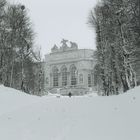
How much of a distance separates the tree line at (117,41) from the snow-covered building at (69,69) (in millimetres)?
47863

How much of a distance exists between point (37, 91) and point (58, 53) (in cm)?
3980

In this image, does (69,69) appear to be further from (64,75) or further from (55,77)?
→ (55,77)

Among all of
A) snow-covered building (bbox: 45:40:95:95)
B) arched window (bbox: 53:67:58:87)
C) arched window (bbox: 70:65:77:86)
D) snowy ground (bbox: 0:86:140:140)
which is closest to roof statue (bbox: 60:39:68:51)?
snow-covered building (bbox: 45:40:95:95)

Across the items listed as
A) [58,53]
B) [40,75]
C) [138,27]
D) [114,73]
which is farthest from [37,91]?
[58,53]

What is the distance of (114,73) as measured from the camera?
37219 millimetres

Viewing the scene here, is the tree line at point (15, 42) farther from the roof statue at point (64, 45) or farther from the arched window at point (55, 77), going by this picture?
the arched window at point (55, 77)

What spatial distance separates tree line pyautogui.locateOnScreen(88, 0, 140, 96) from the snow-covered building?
47.9m

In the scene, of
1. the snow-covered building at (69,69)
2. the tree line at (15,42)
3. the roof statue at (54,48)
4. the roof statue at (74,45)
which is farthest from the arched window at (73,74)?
the tree line at (15,42)

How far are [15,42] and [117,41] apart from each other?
40.7ft

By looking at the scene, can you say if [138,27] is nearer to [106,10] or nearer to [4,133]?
[106,10]

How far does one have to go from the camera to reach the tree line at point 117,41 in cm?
3167

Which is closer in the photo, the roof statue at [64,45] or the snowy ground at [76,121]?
the snowy ground at [76,121]

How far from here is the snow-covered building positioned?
9125cm

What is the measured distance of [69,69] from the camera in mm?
95438
